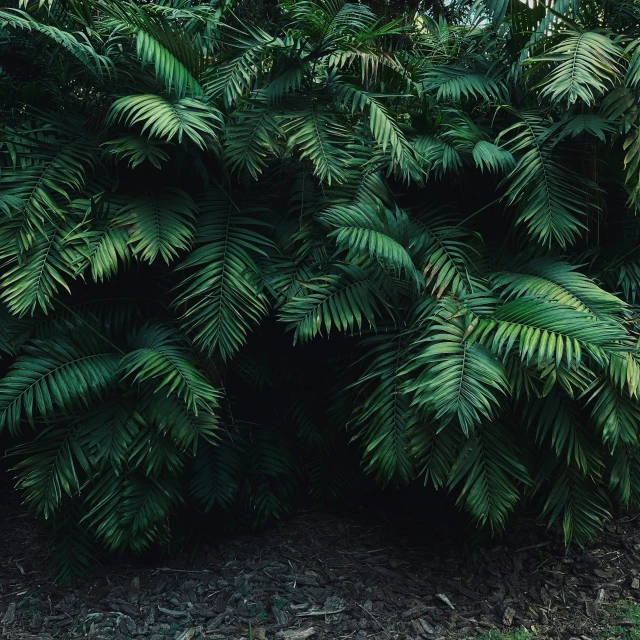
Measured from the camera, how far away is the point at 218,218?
10.5 ft

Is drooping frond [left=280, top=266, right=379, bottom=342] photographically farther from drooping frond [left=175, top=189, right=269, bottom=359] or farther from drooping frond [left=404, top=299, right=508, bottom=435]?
drooping frond [left=404, top=299, right=508, bottom=435]

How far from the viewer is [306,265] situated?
3172 millimetres

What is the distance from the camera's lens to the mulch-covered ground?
9.59 feet

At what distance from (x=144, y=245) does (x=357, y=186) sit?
1073 mm

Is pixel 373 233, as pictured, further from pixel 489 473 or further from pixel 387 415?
pixel 489 473

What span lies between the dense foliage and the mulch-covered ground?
0.23 metres

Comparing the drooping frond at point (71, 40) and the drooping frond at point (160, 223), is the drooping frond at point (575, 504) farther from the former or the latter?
the drooping frond at point (71, 40)

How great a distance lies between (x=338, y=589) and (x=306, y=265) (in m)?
1.52

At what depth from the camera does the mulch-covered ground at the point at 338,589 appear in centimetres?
292

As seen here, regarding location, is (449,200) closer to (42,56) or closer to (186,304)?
(186,304)

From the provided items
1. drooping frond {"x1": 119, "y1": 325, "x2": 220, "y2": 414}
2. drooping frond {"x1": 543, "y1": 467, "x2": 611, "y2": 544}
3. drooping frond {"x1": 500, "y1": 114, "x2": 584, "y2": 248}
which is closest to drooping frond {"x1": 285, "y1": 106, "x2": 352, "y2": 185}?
drooping frond {"x1": 500, "y1": 114, "x2": 584, "y2": 248}

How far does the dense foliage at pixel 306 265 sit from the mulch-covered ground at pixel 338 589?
23cm

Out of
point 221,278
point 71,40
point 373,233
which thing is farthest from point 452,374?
point 71,40

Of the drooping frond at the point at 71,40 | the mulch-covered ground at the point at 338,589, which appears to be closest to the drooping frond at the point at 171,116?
the drooping frond at the point at 71,40
